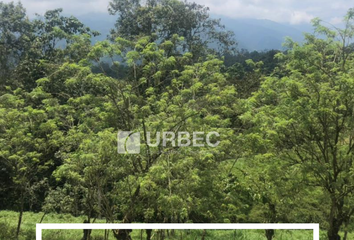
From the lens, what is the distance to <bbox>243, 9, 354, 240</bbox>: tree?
544 cm

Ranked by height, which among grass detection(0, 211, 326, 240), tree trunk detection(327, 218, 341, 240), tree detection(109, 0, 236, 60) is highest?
tree detection(109, 0, 236, 60)

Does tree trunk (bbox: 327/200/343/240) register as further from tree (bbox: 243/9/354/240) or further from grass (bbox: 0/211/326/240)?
grass (bbox: 0/211/326/240)

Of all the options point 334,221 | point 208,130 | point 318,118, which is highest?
point 318,118

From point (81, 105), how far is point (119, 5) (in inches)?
538

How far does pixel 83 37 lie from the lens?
5.72m

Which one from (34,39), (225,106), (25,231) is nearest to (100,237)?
(25,231)

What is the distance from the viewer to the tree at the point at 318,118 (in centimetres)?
544

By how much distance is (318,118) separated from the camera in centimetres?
569

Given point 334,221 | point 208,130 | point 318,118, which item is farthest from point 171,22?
point 334,221

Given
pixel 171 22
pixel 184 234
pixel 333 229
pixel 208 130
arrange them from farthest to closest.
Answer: pixel 171 22, pixel 184 234, pixel 333 229, pixel 208 130

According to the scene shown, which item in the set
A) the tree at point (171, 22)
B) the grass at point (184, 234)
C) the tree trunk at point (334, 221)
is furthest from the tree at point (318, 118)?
the tree at point (171, 22)

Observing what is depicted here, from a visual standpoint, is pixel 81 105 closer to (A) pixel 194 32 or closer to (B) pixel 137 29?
(B) pixel 137 29

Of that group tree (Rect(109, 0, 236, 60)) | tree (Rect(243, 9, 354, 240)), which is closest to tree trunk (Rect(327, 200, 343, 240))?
tree (Rect(243, 9, 354, 240))

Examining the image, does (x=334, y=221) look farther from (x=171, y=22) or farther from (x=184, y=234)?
(x=171, y=22)
